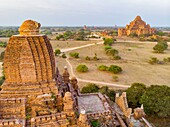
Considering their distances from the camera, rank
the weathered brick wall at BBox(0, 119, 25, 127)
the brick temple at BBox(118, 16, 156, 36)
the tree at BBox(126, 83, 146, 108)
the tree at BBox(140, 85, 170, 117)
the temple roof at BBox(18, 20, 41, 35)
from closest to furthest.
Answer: the weathered brick wall at BBox(0, 119, 25, 127) → the temple roof at BBox(18, 20, 41, 35) → the tree at BBox(140, 85, 170, 117) → the tree at BBox(126, 83, 146, 108) → the brick temple at BBox(118, 16, 156, 36)

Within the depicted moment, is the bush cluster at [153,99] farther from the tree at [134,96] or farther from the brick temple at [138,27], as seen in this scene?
the brick temple at [138,27]

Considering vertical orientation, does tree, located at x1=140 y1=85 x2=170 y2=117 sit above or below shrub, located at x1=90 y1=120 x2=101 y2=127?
below

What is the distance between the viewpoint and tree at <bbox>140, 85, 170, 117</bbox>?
2512 centimetres

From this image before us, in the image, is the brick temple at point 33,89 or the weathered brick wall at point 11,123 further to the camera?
the brick temple at point 33,89

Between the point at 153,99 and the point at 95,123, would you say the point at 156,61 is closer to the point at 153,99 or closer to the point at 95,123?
the point at 153,99

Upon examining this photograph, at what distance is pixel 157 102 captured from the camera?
2553cm

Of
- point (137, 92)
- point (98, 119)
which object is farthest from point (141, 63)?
point (98, 119)

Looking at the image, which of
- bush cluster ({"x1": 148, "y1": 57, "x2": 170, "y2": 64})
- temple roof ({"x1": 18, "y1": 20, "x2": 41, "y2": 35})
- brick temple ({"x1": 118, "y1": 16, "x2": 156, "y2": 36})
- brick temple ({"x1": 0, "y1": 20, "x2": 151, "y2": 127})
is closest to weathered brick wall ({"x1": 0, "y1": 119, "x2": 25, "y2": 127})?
brick temple ({"x1": 0, "y1": 20, "x2": 151, "y2": 127})

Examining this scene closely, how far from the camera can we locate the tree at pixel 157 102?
25125 millimetres

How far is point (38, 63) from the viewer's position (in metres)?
12.9

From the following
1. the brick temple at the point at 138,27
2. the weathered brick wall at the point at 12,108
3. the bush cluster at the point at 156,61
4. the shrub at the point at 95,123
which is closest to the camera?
the weathered brick wall at the point at 12,108

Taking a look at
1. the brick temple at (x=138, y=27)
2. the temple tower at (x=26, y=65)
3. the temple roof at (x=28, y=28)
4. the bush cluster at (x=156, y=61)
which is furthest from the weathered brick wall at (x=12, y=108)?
the brick temple at (x=138, y=27)

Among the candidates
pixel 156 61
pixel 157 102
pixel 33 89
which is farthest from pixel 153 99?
pixel 156 61

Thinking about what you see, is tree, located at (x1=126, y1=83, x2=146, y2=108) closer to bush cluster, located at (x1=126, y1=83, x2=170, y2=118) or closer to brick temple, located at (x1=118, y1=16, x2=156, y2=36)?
bush cluster, located at (x1=126, y1=83, x2=170, y2=118)
